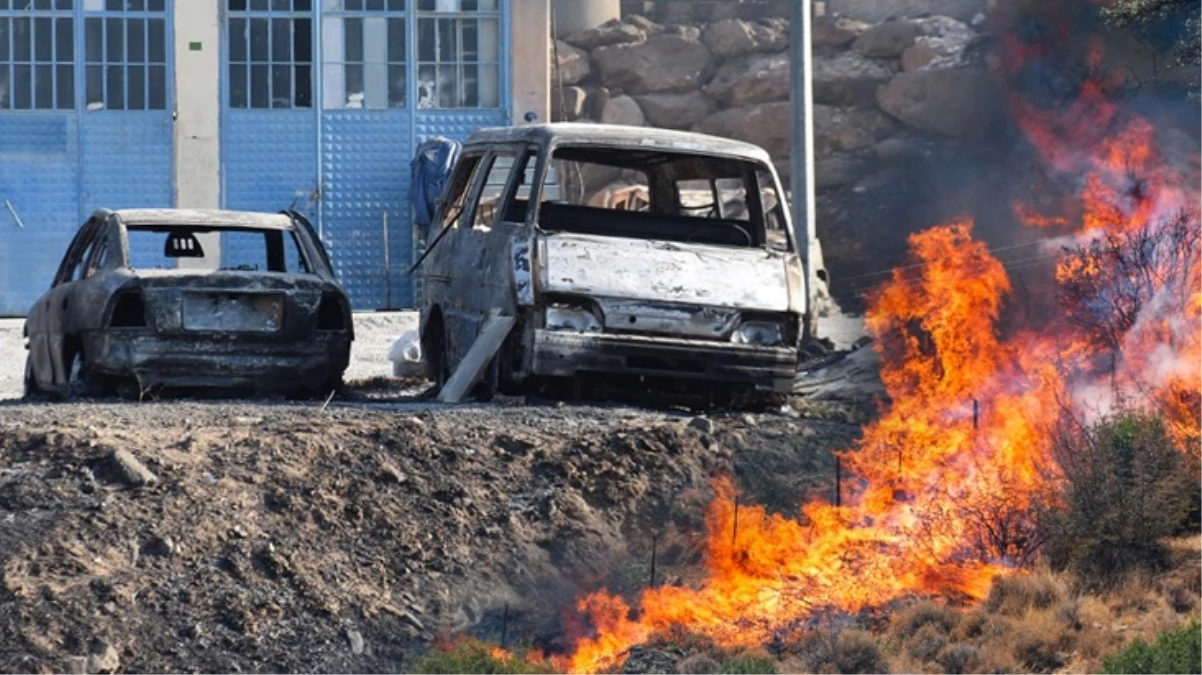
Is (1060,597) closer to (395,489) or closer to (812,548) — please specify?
(812,548)

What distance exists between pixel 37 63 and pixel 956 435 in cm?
1753

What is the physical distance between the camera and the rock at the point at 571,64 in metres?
30.5

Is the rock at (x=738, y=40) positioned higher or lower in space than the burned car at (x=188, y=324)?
higher

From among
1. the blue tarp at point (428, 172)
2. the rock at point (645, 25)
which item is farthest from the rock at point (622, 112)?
the blue tarp at point (428, 172)

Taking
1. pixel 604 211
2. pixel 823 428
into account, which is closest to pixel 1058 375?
pixel 823 428

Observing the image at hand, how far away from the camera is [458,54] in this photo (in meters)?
27.6

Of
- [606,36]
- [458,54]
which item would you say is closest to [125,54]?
[458,54]

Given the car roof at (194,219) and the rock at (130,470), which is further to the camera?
the car roof at (194,219)

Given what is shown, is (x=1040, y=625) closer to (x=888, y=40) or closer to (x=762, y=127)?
(x=762, y=127)

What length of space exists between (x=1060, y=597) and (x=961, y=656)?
905 mm

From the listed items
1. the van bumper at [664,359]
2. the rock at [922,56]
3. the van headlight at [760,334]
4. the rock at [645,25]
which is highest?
the rock at [645,25]

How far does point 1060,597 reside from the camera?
10148 mm

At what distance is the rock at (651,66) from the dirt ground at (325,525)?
742 inches

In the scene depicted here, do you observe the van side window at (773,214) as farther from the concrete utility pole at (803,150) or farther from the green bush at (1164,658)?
the green bush at (1164,658)
